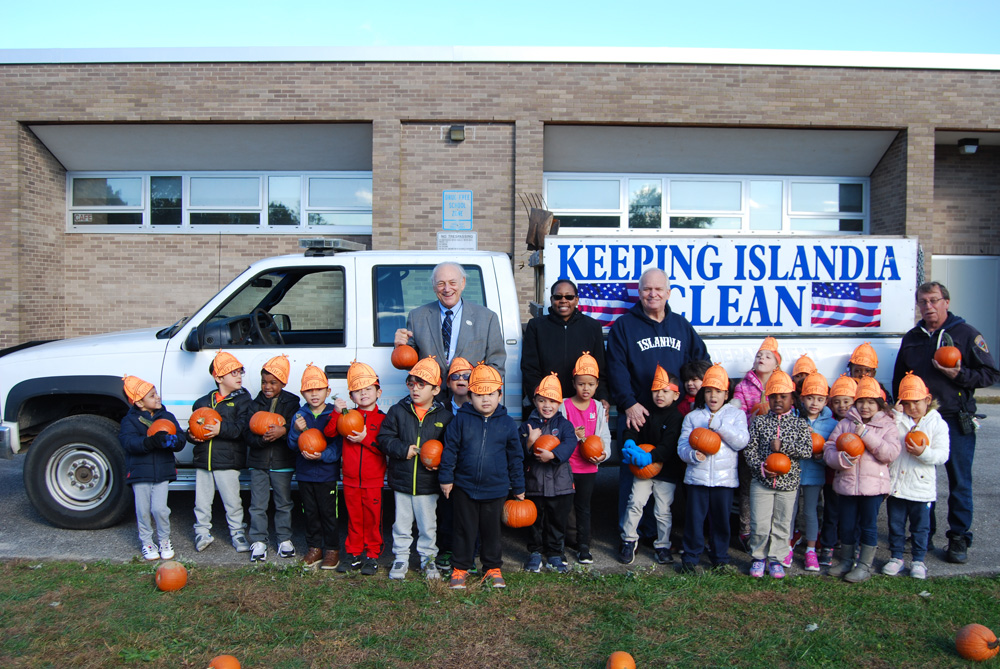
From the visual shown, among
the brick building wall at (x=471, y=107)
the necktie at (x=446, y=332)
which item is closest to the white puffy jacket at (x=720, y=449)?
the necktie at (x=446, y=332)

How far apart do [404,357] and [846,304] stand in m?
3.40

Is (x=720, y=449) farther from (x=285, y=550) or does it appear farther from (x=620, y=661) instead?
(x=285, y=550)

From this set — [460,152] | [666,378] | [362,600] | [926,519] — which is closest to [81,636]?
[362,600]

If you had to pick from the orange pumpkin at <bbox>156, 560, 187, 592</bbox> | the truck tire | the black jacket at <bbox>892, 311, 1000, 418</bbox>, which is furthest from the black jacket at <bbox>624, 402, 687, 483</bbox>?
the truck tire

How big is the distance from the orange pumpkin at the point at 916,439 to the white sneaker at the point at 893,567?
836mm

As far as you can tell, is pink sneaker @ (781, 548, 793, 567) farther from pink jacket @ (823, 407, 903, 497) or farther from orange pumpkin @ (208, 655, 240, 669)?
orange pumpkin @ (208, 655, 240, 669)

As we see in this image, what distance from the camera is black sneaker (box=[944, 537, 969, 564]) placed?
16.4 feet

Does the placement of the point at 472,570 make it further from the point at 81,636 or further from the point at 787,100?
the point at 787,100

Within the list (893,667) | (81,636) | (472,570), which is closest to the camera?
(893,667)

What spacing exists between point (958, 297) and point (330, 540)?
44.7 ft

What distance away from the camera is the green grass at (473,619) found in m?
3.58

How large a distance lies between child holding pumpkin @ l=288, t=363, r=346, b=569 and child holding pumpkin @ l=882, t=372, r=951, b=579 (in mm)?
3657

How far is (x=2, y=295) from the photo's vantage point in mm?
12445

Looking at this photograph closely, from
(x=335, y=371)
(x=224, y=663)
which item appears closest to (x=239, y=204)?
(x=335, y=371)
